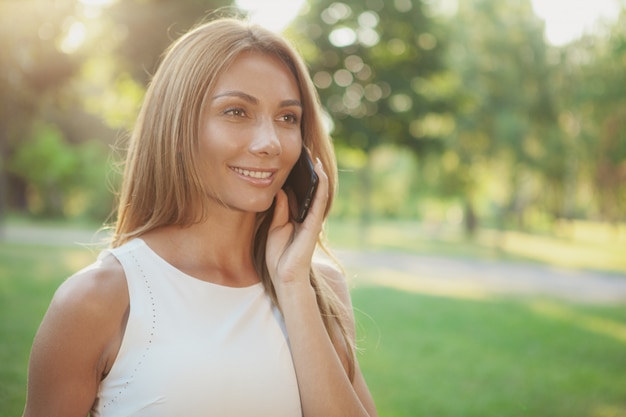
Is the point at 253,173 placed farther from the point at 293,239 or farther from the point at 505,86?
the point at 505,86

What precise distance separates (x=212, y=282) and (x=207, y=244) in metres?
0.17

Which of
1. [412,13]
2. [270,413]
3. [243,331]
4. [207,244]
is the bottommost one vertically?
[270,413]

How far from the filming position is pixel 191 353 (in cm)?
185

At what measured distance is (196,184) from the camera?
213 centimetres

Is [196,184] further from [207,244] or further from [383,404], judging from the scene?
[383,404]

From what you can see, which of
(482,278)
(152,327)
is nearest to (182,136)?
(152,327)

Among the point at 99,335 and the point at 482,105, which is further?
the point at 482,105

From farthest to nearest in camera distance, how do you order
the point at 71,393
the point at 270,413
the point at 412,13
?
1. the point at 412,13
2. the point at 270,413
3. the point at 71,393

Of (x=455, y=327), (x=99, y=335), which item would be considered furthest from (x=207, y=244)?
(x=455, y=327)

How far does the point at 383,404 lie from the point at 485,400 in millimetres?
1096

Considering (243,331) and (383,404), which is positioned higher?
(243,331)

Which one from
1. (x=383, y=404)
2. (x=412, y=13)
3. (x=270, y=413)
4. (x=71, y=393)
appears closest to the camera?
(x=71, y=393)

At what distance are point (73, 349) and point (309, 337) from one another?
2.34 feet

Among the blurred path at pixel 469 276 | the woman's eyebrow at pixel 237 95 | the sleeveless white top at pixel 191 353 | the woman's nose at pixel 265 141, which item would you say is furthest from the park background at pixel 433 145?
the woman's eyebrow at pixel 237 95
